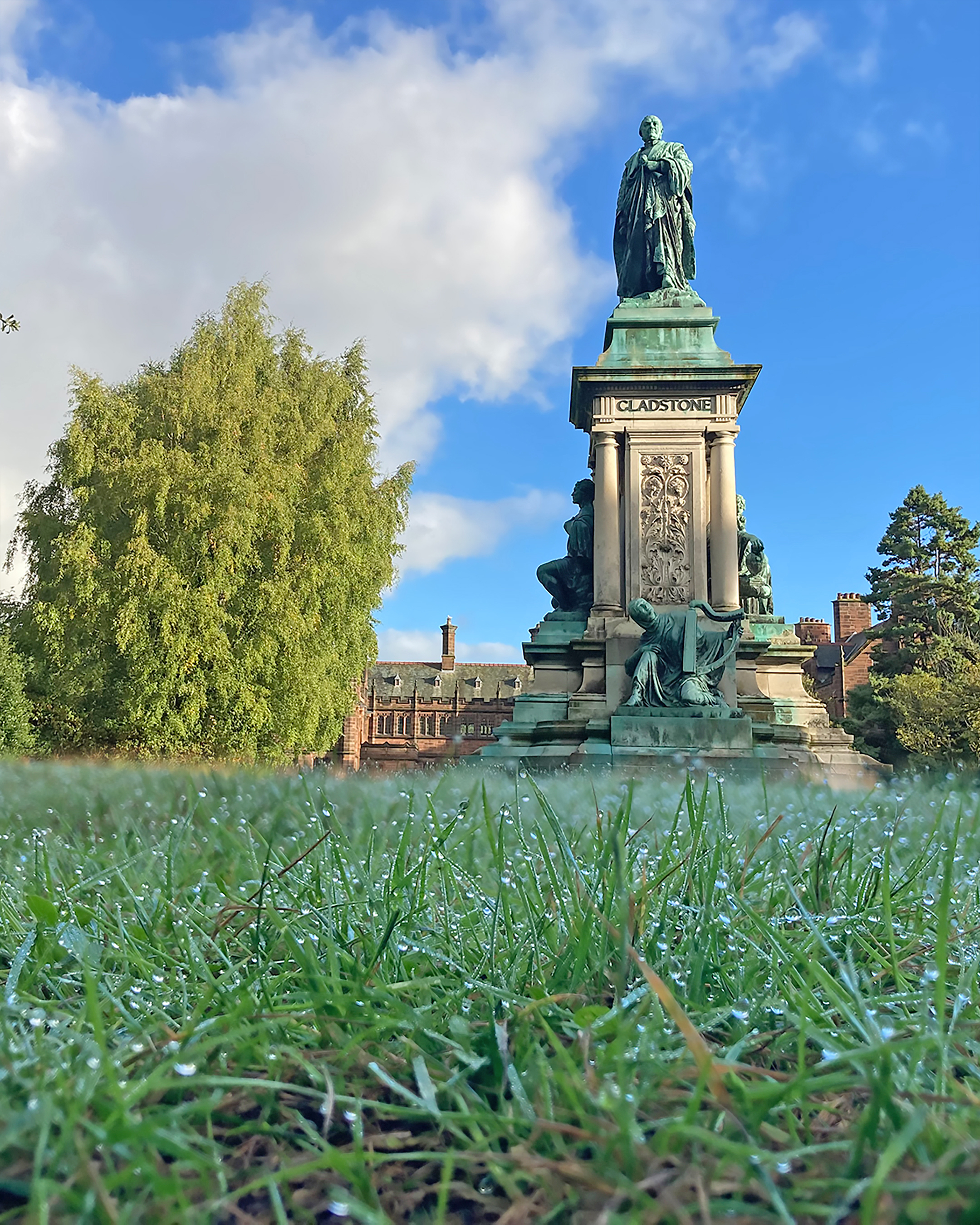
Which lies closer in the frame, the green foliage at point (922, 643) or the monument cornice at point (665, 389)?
the monument cornice at point (665, 389)

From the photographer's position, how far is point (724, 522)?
13172 mm

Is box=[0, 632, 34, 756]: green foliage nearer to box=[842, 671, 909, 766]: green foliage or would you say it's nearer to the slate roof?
box=[842, 671, 909, 766]: green foliage

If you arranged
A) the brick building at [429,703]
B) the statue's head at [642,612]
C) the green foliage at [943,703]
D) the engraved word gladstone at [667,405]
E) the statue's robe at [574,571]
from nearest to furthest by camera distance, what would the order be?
the statue's head at [642,612] → the engraved word gladstone at [667,405] → the statue's robe at [574,571] → the green foliage at [943,703] → the brick building at [429,703]

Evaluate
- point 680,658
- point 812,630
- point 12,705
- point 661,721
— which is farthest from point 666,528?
point 812,630

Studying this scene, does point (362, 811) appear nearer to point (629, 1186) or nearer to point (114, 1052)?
point (114, 1052)

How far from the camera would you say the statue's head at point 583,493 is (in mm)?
14219

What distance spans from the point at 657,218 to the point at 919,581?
80.7 ft

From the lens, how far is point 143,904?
7.77ft

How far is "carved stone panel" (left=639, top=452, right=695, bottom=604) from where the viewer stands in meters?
13.0

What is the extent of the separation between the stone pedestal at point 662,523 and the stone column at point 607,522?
16 millimetres

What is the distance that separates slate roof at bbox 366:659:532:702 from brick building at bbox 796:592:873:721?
20.4 meters

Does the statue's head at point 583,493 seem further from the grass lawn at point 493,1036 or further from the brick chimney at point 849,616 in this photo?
the brick chimney at point 849,616

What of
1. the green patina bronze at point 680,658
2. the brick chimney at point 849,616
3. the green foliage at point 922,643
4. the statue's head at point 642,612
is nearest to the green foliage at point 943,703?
the green foliage at point 922,643

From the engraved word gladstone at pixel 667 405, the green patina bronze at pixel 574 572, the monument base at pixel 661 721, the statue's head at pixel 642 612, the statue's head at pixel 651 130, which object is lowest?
the monument base at pixel 661 721
